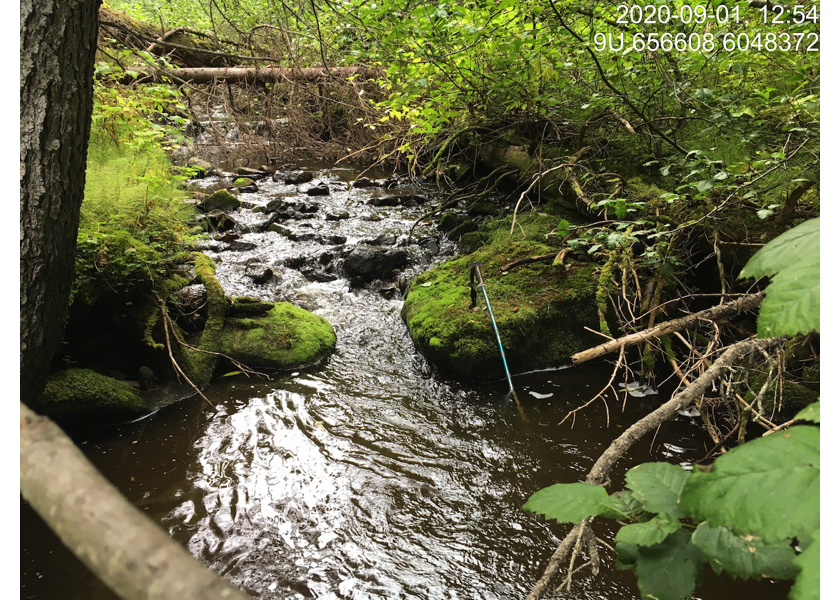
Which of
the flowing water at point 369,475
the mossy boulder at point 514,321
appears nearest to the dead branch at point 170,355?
the flowing water at point 369,475

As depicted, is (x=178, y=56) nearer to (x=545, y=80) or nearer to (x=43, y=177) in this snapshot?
(x=545, y=80)

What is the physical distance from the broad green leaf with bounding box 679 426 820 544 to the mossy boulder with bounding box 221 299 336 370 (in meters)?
4.72

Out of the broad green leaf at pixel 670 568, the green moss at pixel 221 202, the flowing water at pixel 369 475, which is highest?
the broad green leaf at pixel 670 568

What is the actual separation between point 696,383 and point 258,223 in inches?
331

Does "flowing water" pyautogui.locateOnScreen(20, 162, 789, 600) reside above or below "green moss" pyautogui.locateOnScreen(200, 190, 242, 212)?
below

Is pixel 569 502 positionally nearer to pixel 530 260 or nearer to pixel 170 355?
pixel 170 355

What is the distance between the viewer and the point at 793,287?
652 millimetres

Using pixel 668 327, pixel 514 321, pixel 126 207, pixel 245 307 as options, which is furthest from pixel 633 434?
pixel 126 207

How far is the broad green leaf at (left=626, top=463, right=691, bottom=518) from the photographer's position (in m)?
0.90

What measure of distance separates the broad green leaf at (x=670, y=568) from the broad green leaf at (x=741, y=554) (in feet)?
0.15

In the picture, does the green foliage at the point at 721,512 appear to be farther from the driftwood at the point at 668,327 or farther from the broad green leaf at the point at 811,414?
the driftwood at the point at 668,327

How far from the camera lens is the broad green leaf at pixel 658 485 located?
903mm

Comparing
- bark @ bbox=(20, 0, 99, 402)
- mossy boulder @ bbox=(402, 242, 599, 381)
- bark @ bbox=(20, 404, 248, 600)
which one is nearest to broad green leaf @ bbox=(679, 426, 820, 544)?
bark @ bbox=(20, 404, 248, 600)

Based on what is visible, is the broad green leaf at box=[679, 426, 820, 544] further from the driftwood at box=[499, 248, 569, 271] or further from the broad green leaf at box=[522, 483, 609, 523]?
the driftwood at box=[499, 248, 569, 271]
